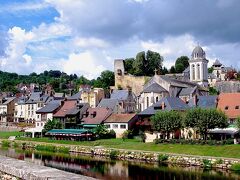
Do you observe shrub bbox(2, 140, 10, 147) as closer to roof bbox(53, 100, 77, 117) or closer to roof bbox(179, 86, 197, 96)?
roof bbox(53, 100, 77, 117)

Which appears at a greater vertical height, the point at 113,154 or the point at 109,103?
the point at 109,103

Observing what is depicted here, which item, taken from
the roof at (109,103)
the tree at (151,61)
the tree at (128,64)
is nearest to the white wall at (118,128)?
the roof at (109,103)

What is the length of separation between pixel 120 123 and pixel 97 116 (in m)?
7.61

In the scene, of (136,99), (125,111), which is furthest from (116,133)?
(136,99)

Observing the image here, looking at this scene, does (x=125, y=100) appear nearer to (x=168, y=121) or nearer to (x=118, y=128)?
→ (x=118, y=128)

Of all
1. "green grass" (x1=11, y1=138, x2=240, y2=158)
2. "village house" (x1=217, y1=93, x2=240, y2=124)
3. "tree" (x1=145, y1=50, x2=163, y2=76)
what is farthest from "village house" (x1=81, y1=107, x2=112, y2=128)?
"tree" (x1=145, y1=50, x2=163, y2=76)

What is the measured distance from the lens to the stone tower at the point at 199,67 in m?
96.5

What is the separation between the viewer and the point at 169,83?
80938mm

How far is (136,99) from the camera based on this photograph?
88.2 metres

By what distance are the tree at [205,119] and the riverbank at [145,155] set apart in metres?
7.67

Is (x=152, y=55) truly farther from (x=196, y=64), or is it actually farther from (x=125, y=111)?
→ (x=125, y=111)

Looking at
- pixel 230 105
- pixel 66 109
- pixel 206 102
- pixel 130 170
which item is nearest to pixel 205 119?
pixel 230 105

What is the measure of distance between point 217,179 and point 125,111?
48308 mm

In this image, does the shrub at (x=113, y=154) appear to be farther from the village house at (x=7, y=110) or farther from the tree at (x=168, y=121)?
the village house at (x=7, y=110)
